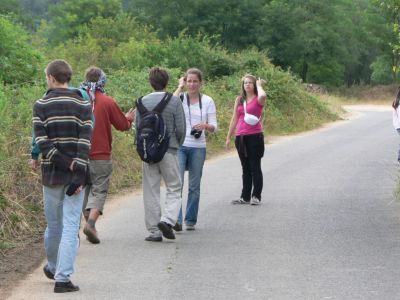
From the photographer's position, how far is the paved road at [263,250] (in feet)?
22.4

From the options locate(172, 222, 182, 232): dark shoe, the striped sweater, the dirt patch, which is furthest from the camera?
locate(172, 222, 182, 232): dark shoe

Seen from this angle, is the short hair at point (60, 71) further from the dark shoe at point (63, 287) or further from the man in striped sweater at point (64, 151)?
the dark shoe at point (63, 287)

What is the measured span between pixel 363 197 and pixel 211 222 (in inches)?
130

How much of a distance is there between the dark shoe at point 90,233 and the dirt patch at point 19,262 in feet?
1.58

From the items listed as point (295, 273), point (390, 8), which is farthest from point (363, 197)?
point (295, 273)

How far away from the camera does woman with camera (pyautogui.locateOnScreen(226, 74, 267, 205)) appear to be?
11555 millimetres

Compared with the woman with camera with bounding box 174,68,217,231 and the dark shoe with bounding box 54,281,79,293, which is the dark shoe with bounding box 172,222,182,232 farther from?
the dark shoe with bounding box 54,281,79,293

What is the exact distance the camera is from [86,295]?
6.63m

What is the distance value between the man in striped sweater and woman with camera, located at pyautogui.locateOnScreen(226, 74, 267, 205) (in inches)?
200

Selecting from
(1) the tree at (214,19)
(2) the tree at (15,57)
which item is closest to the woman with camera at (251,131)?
(2) the tree at (15,57)

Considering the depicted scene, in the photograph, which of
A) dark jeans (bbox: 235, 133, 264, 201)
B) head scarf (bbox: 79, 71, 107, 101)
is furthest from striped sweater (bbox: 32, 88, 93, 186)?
dark jeans (bbox: 235, 133, 264, 201)

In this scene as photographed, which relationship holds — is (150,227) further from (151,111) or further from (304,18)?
(304,18)

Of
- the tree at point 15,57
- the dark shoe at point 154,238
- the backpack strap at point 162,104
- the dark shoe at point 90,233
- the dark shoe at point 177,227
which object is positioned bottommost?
the dark shoe at point 177,227

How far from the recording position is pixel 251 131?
11.6 m
